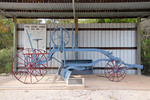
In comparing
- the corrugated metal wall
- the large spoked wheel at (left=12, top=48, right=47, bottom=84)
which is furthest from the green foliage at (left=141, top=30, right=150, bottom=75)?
the large spoked wheel at (left=12, top=48, right=47, bottom=84)

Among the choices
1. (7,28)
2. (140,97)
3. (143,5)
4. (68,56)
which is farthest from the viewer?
(7,28)

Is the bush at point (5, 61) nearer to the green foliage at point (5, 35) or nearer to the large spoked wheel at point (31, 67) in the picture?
the large spoked wheel at point (31, 67)

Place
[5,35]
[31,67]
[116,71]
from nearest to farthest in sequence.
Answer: [31,67] → [116,71] → [5,35]

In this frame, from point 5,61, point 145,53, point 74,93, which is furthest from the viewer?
point 145,53

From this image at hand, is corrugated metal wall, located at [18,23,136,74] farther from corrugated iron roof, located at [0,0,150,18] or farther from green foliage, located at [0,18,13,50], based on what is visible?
green foliage, located at [0,18,13,50]

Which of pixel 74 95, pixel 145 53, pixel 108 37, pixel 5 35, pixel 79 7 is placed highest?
pixel 79 7

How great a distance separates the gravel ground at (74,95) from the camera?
4.51 meters

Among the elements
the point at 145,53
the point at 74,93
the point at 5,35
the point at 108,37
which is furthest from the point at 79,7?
the point at 5,35

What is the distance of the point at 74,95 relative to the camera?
A: 15.6 feet

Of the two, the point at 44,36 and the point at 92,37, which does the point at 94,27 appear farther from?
the point at 44,36

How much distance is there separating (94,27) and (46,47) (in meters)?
3.18

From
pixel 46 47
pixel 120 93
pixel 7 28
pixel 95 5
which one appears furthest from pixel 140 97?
pixel 7 28

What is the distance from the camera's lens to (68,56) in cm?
880

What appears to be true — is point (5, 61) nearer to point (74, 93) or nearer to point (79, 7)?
point (79, 7)
